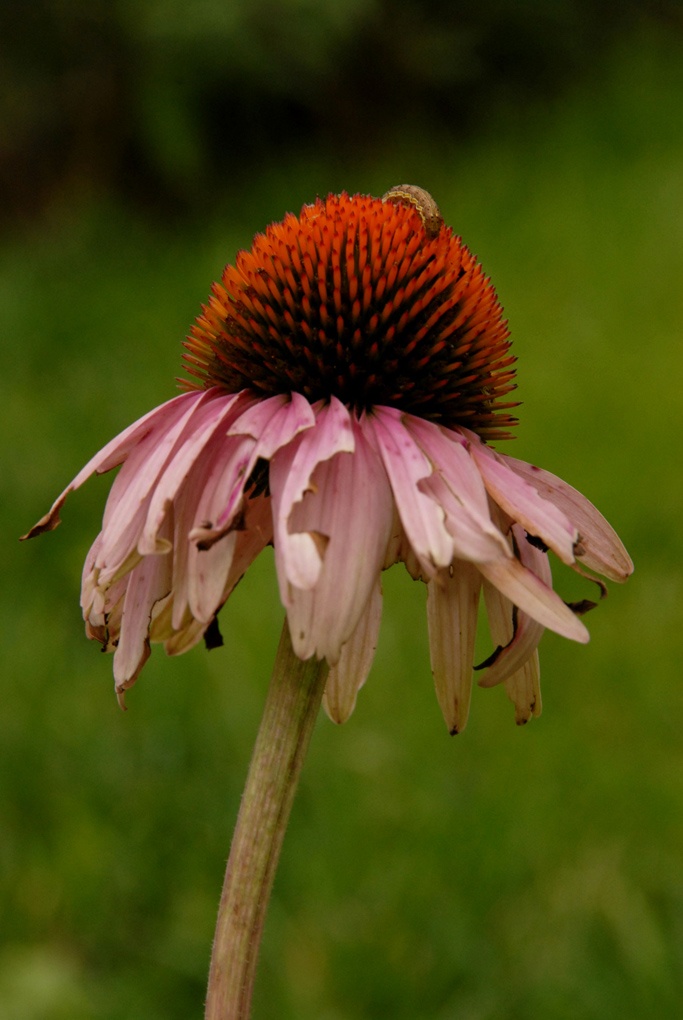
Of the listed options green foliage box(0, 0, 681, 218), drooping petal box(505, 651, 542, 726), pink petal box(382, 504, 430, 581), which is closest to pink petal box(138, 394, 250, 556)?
pink petal box(382, 504, 430, 581)

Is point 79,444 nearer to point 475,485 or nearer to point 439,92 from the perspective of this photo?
point 475,485

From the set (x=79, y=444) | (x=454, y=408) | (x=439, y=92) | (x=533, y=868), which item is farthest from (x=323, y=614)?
(x=439, y=92)

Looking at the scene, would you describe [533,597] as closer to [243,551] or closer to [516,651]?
[516,651]

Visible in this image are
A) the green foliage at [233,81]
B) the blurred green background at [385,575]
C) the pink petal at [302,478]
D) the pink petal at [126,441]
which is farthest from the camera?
the green foliage at [233,81]

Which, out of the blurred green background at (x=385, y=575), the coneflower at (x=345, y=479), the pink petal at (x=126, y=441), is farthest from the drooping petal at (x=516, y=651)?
the blurred green background at (x=385, y=575)

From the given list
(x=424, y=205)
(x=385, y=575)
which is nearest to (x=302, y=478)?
(x=424, y=205)

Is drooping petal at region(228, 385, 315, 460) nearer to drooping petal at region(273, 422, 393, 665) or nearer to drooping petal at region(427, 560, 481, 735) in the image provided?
drooping petal at region(273, 422, 393, 665)

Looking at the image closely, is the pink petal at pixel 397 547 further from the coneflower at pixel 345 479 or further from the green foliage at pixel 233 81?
the green foliage at pixel 233 81
